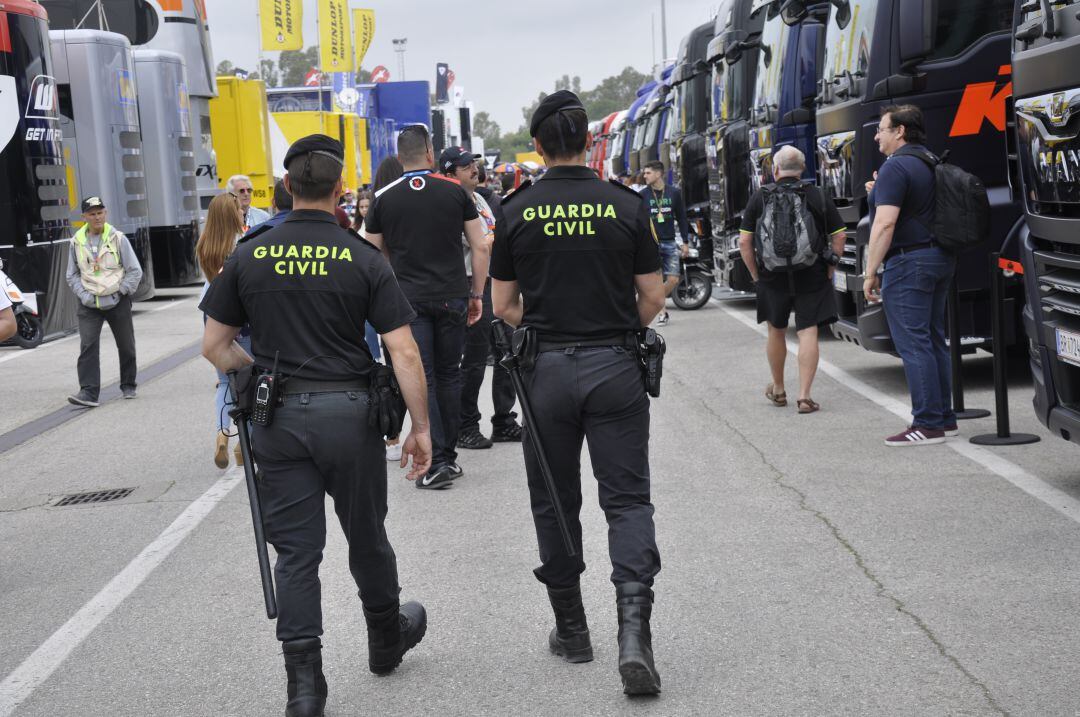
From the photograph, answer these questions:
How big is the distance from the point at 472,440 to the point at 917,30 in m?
4.05

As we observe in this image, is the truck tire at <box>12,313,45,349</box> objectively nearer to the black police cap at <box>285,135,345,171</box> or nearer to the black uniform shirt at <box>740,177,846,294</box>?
the black uniform shirt at <box>740,177,846,294</box>

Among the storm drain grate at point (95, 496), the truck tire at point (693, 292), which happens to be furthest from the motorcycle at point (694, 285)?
the storm drain grate at point (95, 496)

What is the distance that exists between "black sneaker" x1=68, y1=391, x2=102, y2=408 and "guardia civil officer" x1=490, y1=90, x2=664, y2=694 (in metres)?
7.95

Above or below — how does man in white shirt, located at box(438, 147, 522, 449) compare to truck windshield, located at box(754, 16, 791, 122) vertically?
below

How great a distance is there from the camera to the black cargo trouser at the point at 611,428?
436 cm

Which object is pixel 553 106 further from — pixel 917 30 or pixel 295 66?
pixel 295 66

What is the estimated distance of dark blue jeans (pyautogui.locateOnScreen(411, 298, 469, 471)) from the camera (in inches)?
301

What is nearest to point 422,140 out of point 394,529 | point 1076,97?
point 394,529

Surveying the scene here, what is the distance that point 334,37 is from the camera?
132 feet

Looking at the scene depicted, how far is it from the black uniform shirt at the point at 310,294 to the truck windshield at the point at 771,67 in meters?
9.44

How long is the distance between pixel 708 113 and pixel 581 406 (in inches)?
563

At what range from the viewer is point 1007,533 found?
19.6 ft

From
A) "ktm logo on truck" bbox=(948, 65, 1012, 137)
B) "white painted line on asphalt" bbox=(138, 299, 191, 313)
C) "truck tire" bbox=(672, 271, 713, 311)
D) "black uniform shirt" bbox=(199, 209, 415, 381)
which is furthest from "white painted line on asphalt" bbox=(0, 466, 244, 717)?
"white painted line on asphalt" bbox=(138, 299, 191, 313)

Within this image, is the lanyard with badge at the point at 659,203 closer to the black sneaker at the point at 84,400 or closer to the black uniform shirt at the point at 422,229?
the black sneaker at the point at 84,400
